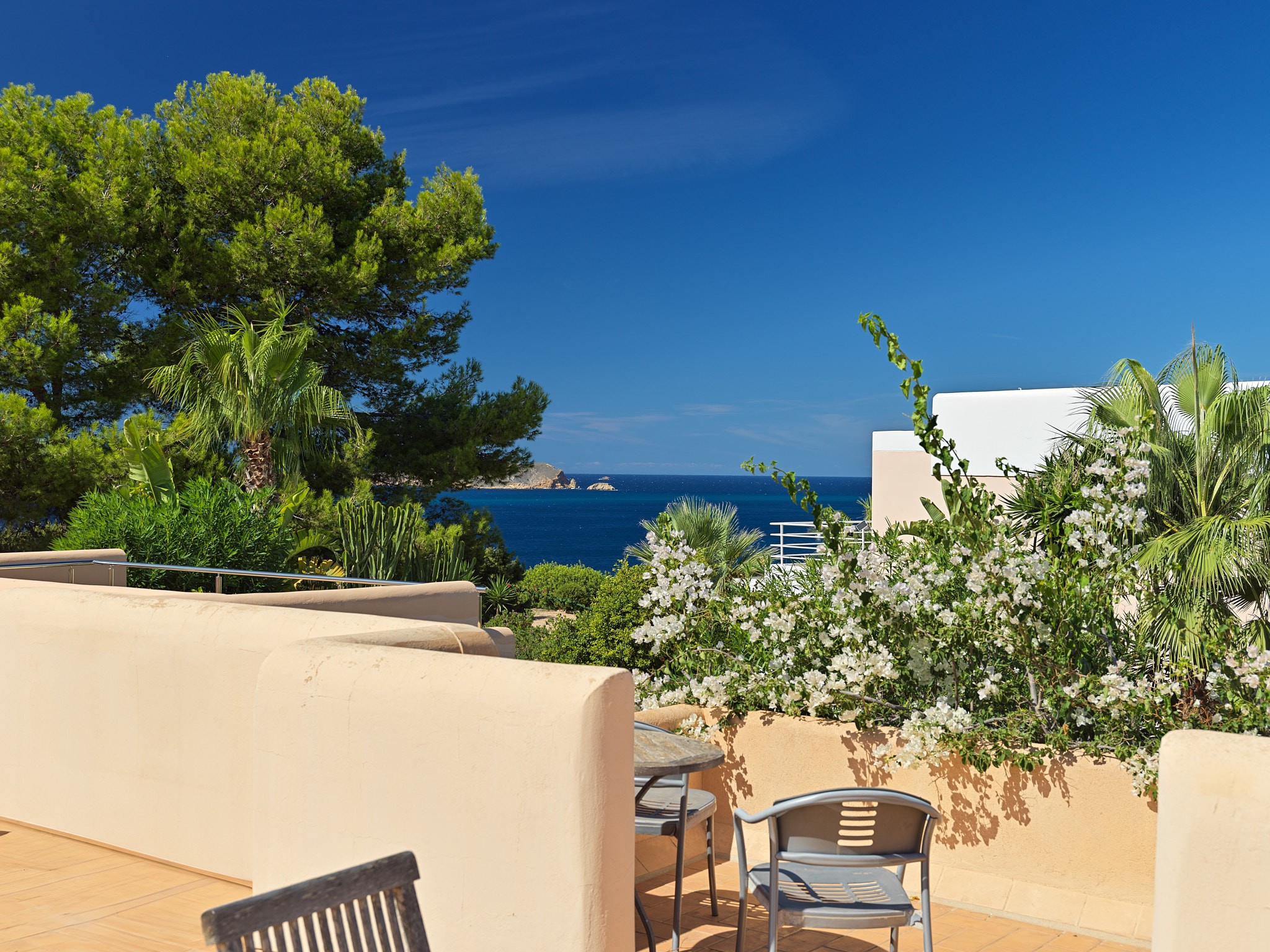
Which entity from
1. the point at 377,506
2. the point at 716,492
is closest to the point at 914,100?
the point at 377,506

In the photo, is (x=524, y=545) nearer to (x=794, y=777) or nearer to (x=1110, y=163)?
(x=1110, y=163)

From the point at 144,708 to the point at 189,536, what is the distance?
5829 mm

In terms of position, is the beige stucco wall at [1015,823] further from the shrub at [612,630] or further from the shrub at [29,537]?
the shrub at [29,537]

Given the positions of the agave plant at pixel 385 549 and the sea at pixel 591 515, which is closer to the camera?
the agave plant at pixel 385 549

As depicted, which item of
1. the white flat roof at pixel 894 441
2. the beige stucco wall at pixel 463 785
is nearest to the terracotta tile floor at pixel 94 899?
the beige stucco wall at pixel 463 785

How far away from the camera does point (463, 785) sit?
339 cm

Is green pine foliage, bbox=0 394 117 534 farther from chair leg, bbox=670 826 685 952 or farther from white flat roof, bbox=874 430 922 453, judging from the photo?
white flat roof, bbox=874 430 922 453

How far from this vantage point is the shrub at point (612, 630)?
10.0m

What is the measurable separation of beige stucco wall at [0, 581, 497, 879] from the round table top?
794 millimetres

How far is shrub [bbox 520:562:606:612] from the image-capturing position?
22.3 metres

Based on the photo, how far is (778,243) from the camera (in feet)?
275

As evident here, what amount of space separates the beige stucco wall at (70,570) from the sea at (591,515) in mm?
14160

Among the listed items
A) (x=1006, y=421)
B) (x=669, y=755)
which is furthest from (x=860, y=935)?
(x=1006, y=421)

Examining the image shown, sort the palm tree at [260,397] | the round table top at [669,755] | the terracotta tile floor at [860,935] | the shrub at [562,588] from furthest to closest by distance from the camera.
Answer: the shrub at [562,588] → the palm tree at [260,397] → the terracotta tile floor at [860,935] → the round table top at [669,755]
